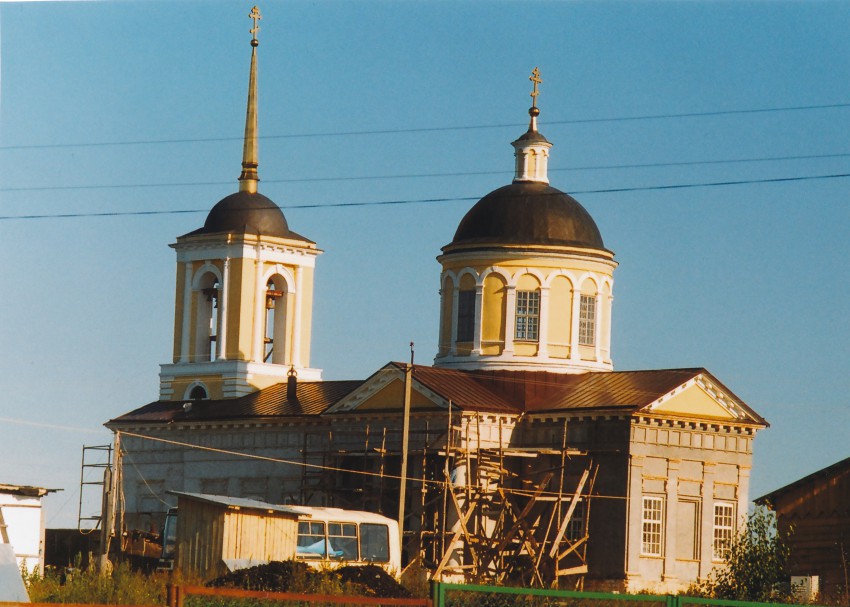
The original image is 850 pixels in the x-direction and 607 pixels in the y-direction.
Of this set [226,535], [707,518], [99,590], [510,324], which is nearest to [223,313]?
[510,324]

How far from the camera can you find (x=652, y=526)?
45.8 meters

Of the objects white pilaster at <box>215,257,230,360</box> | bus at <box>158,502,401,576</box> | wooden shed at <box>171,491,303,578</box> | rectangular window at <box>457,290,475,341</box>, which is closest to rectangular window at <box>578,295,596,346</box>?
rectangular window at <box>457,290,475,341</box>

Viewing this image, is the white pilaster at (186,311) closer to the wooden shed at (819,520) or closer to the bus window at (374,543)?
the bus window at (374,543)

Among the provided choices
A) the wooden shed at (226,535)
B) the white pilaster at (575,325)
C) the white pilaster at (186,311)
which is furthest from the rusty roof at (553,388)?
the wooden shed at (226,535)

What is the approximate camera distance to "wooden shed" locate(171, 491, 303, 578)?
3441cm

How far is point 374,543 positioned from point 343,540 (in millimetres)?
1131

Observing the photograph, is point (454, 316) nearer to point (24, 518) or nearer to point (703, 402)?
point (703, 402)

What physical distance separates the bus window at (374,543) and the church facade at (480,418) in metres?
3.28

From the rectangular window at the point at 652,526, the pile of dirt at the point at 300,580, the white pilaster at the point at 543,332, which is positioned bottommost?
the pile of dirt at the point at 300,580

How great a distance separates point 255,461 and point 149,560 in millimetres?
11277

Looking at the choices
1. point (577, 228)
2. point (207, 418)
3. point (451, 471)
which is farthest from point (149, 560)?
point (577, 228)

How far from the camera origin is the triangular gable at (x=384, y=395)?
48.0 m

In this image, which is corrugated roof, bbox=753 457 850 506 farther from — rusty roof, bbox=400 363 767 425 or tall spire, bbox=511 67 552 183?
tall spire, bbox=511 67 552 183

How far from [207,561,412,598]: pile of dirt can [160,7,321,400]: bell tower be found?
26510 mm
